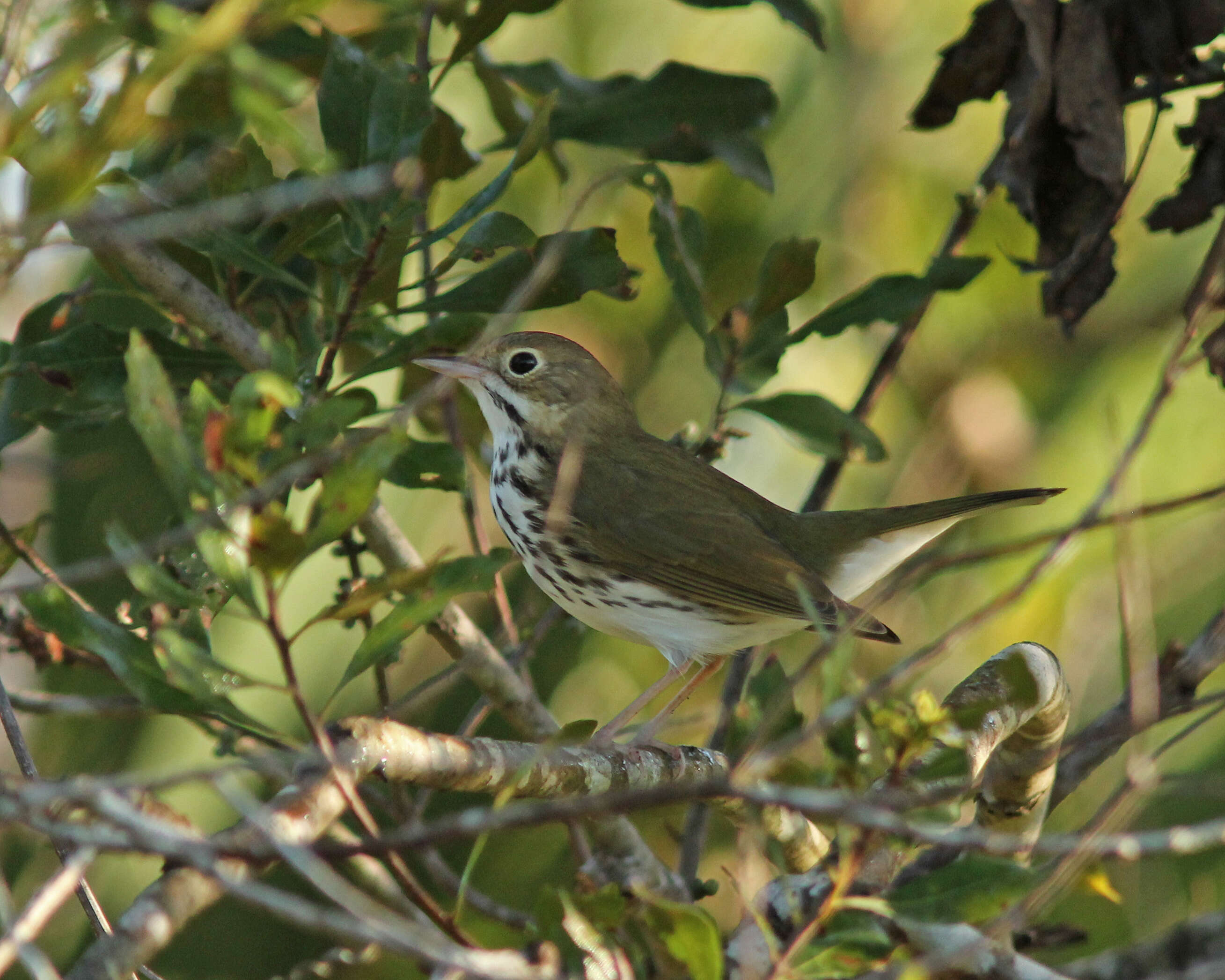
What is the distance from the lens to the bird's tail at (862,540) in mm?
3482

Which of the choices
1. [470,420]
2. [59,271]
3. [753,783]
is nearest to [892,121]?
[470,420]

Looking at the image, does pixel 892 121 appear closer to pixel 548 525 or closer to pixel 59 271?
pixel 548 525

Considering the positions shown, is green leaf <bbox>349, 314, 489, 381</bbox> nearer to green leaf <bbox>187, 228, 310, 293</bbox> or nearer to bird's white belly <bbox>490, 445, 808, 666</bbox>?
green leaf <bbox>187, 228, 310, 293</bbox>

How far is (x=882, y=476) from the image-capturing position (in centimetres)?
442

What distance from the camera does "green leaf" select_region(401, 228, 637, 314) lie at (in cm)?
268

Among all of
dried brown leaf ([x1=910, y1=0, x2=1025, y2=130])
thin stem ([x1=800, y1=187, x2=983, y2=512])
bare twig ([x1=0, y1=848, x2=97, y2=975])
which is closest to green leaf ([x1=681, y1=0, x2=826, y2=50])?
dried brown leaf ([x1=910, y1=0, x2=1025, y2=130])

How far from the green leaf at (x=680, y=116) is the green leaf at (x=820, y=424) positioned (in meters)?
0.56

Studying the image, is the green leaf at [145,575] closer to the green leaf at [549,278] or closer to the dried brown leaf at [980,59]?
the green leaf at [549,278]

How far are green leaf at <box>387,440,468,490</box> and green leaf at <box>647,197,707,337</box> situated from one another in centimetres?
72

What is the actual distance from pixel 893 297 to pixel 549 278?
95 cm

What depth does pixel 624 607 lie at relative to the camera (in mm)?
3322

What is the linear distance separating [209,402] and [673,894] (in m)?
1.61

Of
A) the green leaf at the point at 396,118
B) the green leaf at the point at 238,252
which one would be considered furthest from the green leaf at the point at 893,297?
the green leaf at the point at 238,252

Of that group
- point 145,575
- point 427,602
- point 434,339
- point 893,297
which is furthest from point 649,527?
point 145,575
